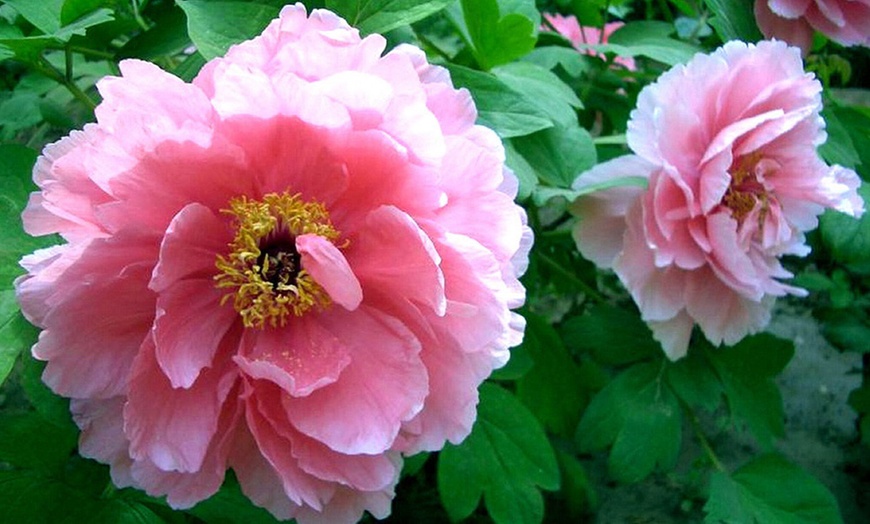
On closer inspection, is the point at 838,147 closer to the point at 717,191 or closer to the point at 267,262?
the point at 717,191

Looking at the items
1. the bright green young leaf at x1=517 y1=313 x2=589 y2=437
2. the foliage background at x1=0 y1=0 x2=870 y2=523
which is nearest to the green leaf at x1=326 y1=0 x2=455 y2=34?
the foliage background at x1=0 y1=0 x2=870 y2=523

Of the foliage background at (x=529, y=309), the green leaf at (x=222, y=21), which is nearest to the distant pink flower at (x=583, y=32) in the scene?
the foliage background at (x=529, y=309)

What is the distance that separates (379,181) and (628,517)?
1.10 m

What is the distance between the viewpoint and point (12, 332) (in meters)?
0.66

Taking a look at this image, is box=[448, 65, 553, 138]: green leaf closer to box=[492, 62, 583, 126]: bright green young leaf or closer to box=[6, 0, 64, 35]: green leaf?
box=[492, 62, 583, 126]: bright green young leaf

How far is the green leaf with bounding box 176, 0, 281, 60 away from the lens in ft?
2.30

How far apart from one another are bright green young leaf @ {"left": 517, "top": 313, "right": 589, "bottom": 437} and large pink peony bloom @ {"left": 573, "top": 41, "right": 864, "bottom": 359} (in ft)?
0.51

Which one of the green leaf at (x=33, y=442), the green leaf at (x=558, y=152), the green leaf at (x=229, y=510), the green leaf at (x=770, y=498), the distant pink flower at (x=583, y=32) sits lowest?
the green leaf at (x=770, y=498)

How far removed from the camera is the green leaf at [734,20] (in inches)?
38.4

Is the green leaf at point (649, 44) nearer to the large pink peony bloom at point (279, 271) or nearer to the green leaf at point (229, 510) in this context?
the large pink peony bloom at point (279, 271)

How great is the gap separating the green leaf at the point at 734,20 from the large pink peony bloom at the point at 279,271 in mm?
421

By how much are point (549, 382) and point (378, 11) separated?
55cm

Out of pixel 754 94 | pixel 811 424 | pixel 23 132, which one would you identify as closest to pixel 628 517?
pixel 811 424

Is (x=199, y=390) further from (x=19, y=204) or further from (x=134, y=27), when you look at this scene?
(x=134, y=27)
